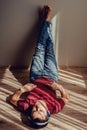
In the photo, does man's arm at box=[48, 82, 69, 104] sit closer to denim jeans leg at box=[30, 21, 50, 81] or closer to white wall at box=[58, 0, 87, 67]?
denim jeans leg at box=[30, 21, 50, 81]

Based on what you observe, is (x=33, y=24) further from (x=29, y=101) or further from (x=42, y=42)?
(x=29, y=101)

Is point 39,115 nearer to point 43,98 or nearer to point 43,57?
point 43,98

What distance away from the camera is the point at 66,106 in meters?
1.85

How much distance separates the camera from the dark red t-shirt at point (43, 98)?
5.88ft

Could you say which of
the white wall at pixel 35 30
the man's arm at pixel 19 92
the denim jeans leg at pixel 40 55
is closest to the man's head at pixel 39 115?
the man's arm at pixel 19 92

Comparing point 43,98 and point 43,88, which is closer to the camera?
point 43,98

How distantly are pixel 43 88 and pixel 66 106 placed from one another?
235 millimetres

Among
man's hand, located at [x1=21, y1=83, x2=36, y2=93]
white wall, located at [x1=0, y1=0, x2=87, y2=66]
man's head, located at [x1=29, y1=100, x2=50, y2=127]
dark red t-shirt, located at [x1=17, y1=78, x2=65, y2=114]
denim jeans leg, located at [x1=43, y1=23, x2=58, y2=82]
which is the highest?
white wall, located at [x1=0, y1=0, x2=87, y2=66]

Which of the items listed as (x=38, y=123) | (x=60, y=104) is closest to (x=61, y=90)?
(x=60, y=104)

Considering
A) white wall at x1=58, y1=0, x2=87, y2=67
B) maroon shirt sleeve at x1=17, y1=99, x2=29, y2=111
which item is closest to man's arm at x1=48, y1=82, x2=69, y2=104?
maroon shirt sleeve at x1=17, y1=99, x2=29, y2=111

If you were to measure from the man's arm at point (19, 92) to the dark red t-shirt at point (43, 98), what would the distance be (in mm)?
26

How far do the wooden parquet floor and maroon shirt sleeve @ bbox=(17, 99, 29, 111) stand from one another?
0.04 meters

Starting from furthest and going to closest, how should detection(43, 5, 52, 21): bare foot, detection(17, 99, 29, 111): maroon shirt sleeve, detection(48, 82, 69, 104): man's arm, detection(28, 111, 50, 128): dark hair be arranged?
detection(43, 5, 52, 21): bare foot → detection(48, 82, 69, 104): man's arm → detection(17, 99, 29, 111): maroon shirt sleeve → detection(28, 111, 50, 128): dark hair

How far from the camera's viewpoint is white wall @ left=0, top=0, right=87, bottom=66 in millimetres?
2104
